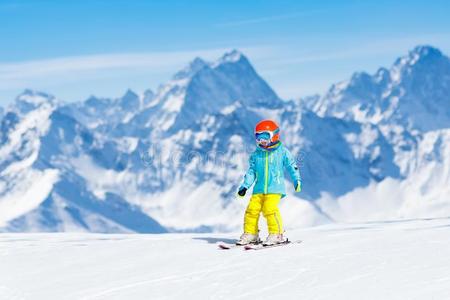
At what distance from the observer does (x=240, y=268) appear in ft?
32.8

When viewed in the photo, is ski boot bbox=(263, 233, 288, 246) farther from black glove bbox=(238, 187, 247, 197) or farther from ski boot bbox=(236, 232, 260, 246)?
black glove bbox=(238, 187, 247, 197)

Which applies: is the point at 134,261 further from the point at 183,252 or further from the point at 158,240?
the point at 158,240

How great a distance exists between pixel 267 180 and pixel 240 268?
2570 mm

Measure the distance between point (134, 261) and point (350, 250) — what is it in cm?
320

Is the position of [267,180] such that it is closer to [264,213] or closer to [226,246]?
[264,213]

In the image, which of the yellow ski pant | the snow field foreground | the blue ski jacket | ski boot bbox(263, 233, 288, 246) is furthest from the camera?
the blue ski jacket

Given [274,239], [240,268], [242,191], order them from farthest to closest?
[242,191], [274,239], [240,268]

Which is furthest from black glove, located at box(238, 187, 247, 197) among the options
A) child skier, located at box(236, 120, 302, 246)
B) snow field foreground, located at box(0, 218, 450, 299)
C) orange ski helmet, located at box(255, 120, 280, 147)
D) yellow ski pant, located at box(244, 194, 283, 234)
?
snow field foreground, located at box(0, 218, 450, 299)

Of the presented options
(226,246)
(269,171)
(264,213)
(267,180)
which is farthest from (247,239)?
(269,171)

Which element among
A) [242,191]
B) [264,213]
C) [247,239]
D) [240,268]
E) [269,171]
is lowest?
[240,268]

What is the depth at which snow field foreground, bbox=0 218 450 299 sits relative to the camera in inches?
325

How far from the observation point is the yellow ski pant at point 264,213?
12.2m

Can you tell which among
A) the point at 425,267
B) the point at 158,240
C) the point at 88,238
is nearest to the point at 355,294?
the point at 425,267

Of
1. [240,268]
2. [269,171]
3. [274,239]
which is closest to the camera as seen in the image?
[240,268]
